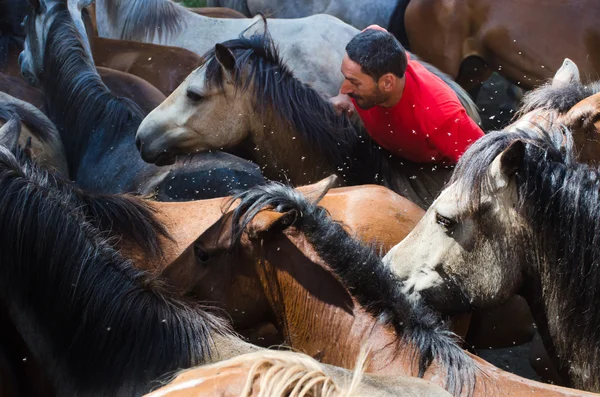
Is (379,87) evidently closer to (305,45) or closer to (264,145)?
(264,145)

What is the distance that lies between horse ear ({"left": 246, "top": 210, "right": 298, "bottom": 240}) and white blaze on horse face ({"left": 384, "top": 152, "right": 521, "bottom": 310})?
355mm

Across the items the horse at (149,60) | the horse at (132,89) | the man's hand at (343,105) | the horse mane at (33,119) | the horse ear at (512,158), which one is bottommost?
the horse at (149,60)

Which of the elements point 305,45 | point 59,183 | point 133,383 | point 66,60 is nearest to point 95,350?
point 133,383

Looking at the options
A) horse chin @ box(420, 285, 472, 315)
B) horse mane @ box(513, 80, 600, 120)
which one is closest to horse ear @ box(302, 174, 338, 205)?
horse chin @ box(420, 285, 472, 315)

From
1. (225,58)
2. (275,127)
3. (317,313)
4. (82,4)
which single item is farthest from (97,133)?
(317,313)

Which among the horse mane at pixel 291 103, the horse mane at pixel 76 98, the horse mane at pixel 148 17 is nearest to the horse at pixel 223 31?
the horse mane at pixel 148 17

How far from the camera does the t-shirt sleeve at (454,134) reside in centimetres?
306

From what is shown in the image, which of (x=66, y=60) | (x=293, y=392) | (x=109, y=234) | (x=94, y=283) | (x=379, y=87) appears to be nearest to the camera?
(x=293, y=392)

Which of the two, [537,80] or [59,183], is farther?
[537,80]

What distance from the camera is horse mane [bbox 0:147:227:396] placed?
66.5 inches

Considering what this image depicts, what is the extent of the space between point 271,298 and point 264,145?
41.9 inches

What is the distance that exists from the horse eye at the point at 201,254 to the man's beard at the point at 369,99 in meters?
1.08

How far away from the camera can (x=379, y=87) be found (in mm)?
3115

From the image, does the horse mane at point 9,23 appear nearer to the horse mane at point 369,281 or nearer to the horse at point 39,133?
the horse at point 39,133
